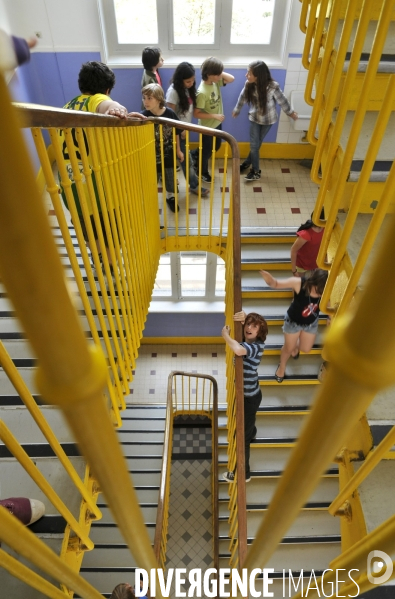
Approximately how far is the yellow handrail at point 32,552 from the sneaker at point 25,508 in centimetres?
69

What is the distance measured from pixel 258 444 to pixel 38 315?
139 inches

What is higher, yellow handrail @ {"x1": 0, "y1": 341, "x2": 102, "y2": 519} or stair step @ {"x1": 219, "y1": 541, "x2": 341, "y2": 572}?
yellow handrail @ {"x1": 0, "y1": 341, "x2": 102, "y2": 519}

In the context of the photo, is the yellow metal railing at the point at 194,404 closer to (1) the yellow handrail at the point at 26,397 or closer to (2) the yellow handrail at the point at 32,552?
(1) the yellow handrail at the point at 26,397

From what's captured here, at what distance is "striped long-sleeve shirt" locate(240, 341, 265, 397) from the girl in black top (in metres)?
0.46

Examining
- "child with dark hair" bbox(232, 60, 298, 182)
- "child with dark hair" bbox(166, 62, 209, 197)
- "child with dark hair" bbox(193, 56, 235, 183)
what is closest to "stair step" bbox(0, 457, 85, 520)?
"child with dark hair" bbox(166, 62, 209, 197)

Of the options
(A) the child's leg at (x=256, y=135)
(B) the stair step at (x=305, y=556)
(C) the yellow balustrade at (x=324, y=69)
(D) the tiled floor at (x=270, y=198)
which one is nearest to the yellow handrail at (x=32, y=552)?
(C) the yellow balustrade at (x=324, y=69)

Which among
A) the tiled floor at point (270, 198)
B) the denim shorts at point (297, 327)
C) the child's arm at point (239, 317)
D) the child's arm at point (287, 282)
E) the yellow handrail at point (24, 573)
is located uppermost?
the yellow handrail at point (24, 573)

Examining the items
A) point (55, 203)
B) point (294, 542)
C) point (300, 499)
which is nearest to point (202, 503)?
point (294, 542)

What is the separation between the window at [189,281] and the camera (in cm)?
621

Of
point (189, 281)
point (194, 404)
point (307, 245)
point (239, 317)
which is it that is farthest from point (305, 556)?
point (189, 281)

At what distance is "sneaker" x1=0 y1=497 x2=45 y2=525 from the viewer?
1.50 metres

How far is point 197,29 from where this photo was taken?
16.9 feet

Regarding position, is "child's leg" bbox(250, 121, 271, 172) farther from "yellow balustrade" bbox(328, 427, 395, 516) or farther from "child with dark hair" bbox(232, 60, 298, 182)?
"yellow balustrade" bbox(328, 427, 395, 516)

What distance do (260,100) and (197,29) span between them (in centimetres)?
136
